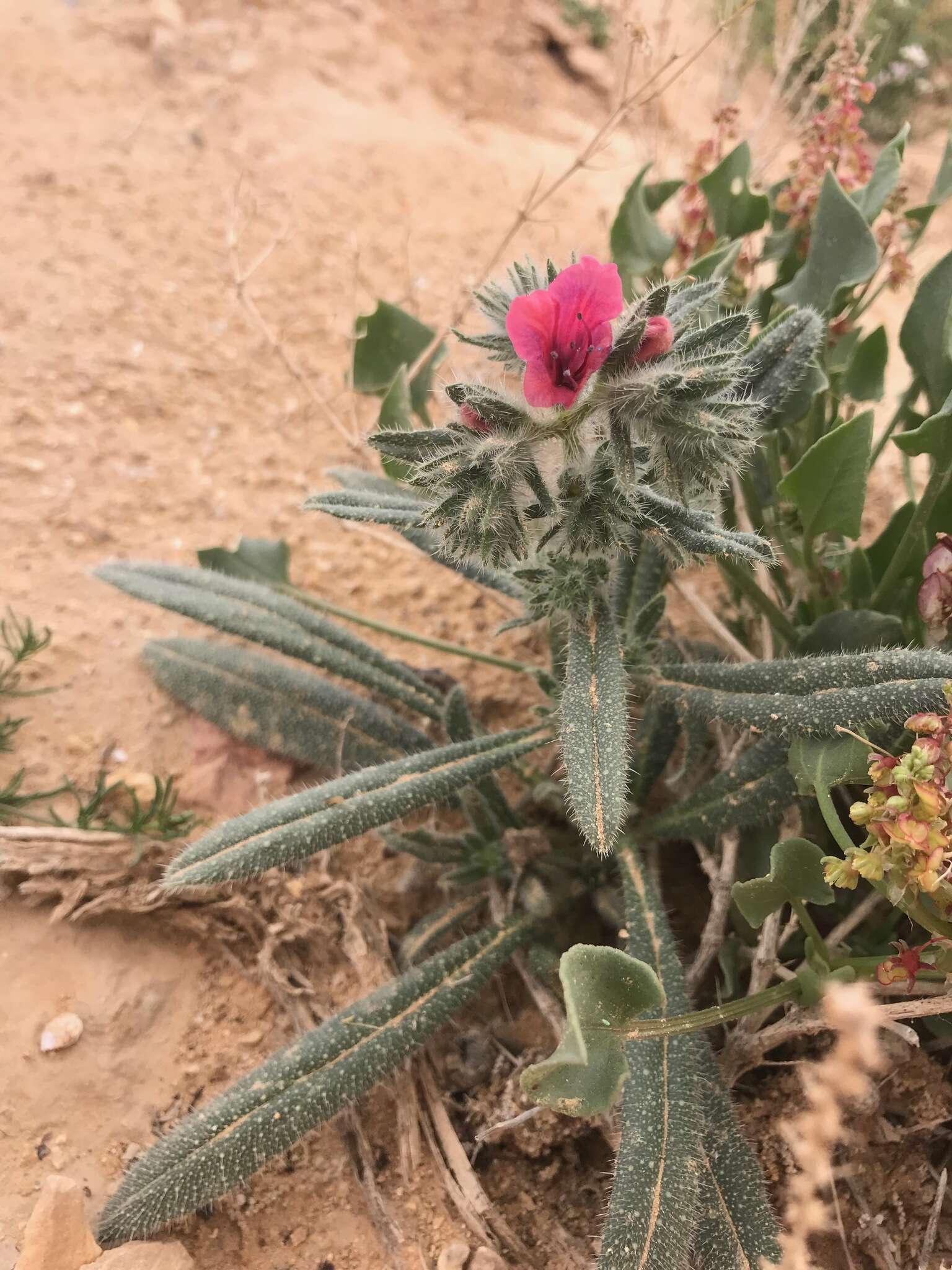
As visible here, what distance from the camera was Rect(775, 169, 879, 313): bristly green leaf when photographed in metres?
1.93

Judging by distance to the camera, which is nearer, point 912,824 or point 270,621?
point 912,824

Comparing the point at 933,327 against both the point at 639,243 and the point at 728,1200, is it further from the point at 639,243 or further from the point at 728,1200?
the point at 728,1200

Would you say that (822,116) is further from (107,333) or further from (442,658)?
(107,333)

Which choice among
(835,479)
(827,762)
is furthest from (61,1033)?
(835,479)

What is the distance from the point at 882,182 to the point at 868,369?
40 centimetres

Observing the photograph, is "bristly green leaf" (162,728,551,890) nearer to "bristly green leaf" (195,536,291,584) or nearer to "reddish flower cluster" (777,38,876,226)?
"bristly green leaf" (195,536,291,584)

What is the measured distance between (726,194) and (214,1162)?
2.29 metres

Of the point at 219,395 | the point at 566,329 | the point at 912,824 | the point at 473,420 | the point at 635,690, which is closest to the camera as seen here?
the point at 912,824

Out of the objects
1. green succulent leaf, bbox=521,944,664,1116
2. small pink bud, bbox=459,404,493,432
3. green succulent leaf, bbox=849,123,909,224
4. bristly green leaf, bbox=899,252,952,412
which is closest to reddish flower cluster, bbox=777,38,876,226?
green succulent leaf, bbox=849,123,909,224

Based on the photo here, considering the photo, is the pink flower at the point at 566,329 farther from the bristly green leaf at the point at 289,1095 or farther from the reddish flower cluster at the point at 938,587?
the bristly green leaf at the point at 289,1095

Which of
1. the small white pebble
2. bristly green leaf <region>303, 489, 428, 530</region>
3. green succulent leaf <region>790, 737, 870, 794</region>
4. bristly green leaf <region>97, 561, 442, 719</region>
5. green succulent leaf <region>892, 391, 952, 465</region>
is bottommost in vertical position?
the small white pebble

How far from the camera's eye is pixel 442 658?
2680 mm

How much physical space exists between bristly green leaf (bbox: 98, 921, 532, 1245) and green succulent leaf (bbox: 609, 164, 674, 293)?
1.63 m

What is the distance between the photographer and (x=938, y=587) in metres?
1.65
